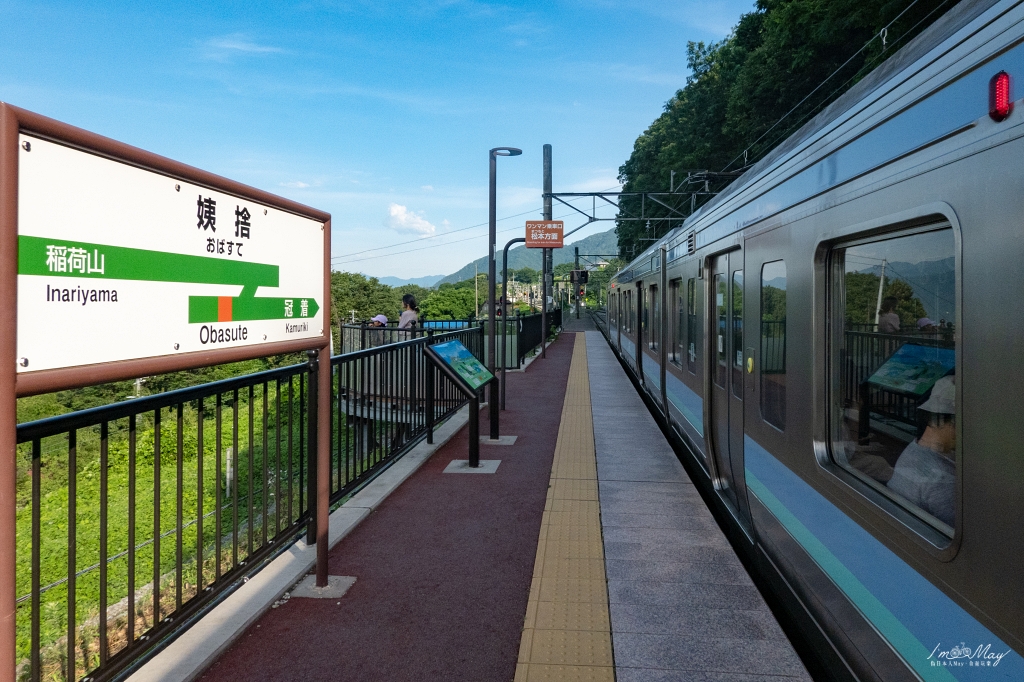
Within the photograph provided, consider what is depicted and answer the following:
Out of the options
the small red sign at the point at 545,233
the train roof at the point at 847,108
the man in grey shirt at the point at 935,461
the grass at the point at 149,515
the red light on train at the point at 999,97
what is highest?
the small red sign at the point at 545,233

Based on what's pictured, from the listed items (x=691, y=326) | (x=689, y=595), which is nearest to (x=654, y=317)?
(x=691, y=326)

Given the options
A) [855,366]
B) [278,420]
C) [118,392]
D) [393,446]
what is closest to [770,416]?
[855,366]

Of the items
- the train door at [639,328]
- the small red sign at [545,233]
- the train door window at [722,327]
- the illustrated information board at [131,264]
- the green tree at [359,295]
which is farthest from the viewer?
the green tree at [359,295]

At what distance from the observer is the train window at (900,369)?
90.4 inches

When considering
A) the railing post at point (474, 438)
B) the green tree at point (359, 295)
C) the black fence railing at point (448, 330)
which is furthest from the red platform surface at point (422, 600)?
the green tree at point (359, 295)

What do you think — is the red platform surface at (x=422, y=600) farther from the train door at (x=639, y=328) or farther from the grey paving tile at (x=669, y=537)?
the train door at (x=639, y=328)

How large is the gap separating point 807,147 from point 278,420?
3.12 meters

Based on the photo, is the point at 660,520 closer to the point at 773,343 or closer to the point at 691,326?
the point at 773,343

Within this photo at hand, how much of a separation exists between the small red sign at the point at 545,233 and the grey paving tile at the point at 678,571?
15.9 metres

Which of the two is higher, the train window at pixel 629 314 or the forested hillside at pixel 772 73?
the forested hillside at pixel 772 73

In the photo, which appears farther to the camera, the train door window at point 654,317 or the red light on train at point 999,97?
the train door window at point 654,317

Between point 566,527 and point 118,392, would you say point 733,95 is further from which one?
point 118,392

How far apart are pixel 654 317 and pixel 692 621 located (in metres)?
8.29

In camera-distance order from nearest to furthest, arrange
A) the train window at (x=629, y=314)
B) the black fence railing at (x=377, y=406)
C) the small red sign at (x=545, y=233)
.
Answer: the black fence railing at (x=377, y=406)
the train window at (x=629, y=314)
the small red sign at (x=545, y=233)
